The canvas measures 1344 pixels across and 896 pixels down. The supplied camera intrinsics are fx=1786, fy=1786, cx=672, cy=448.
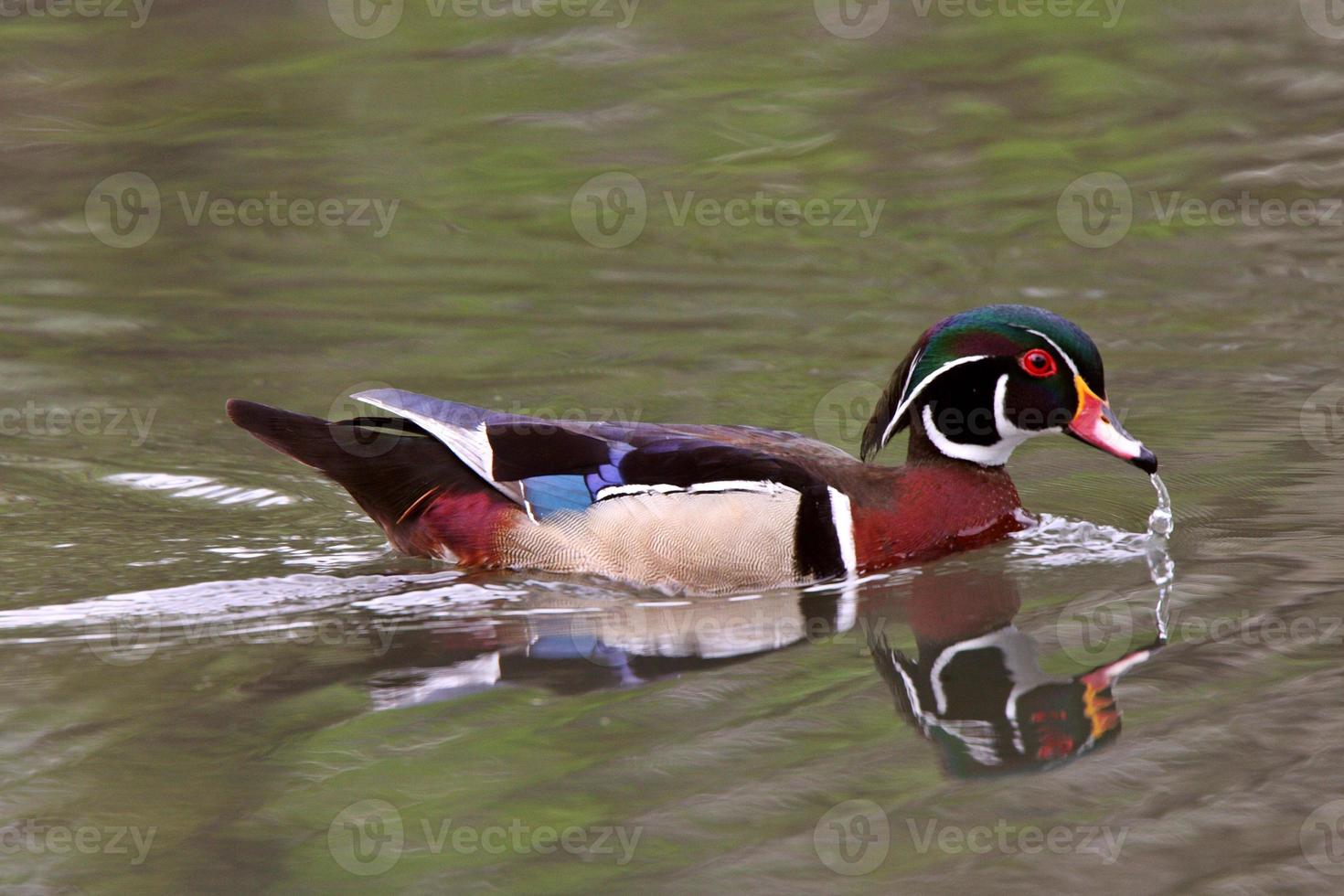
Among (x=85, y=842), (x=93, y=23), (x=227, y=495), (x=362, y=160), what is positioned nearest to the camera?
(x=85, y=842)

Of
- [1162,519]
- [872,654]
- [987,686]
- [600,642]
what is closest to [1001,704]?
[987,686]

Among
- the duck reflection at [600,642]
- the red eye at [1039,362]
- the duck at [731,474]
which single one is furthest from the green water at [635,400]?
the red eye at [1039,362]

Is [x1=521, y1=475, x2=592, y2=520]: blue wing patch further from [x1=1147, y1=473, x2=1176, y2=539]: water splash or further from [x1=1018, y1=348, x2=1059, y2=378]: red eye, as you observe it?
[x1=1147, y1=473, x2=1176, y2=539]: water splash

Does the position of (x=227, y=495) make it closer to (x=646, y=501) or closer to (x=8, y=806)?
(x=646, y=501)

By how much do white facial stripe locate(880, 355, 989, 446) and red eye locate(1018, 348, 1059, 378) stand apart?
16 centimetres

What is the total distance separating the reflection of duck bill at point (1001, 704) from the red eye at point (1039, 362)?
3.43 feet

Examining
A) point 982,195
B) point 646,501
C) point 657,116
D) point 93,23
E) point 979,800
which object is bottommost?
point 979,800

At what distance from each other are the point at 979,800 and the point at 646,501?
219 cm

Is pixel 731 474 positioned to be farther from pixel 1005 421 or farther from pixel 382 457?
pixel 382 457

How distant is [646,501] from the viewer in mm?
6906

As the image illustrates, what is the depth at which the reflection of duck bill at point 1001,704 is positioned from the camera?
215 inches

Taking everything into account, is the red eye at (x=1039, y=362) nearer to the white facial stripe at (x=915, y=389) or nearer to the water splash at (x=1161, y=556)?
the white facial stripe at (x=915, y=389)

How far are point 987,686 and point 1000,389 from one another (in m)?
1.43

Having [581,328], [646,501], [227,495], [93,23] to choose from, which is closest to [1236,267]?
[581,328]
